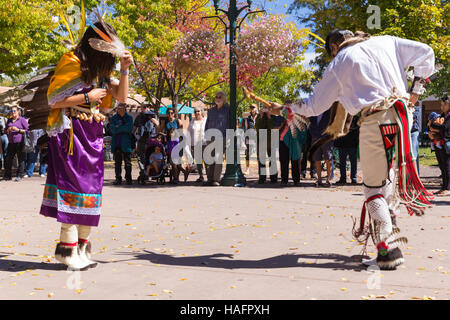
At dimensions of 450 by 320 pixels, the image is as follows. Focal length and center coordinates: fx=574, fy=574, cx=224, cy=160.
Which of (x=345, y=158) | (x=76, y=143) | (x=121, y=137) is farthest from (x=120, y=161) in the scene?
(x=76, y=143)

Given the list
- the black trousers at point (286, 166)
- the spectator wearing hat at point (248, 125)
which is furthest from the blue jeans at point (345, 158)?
the spectator wearing hat at point (248, 125)

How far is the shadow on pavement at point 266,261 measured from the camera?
5102 mm

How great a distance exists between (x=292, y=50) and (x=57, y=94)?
Result: 8.12 metres

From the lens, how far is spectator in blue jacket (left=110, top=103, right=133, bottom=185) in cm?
1362

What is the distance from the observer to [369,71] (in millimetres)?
4832

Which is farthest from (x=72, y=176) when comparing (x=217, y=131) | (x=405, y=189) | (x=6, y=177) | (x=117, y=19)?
(x=117, y=19)

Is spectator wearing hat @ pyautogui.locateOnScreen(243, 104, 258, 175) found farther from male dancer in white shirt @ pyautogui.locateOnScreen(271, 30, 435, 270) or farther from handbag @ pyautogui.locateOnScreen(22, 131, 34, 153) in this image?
male dancer in white shirt @ pyautogui.locateOnScreen(271, 30, 435, 270)

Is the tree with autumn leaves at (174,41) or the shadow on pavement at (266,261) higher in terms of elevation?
the tree with autumn leaves at (174,41)

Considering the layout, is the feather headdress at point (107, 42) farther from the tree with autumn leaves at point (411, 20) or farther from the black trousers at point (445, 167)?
the tree with autumn leaves at point (411, 20)

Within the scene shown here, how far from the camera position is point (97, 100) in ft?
16.7

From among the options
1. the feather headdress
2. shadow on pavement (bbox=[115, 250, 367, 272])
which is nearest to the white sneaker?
shadow on pavement (bbox=[115, 250, 367, 272])

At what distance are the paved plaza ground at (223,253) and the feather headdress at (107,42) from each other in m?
1.91

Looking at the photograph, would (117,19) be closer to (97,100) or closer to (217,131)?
(217,131)

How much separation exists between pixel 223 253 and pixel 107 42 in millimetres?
2312
